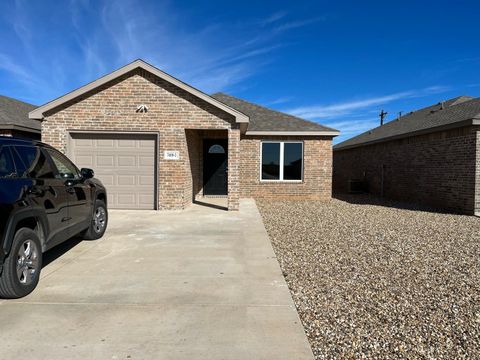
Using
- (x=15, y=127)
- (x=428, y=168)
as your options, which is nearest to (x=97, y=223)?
(x=15, y=127)

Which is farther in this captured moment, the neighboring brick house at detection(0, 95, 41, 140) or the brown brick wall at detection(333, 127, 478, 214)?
the neighboring brick house at detection(0, 95, 41, 140)

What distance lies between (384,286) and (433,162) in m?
10.1

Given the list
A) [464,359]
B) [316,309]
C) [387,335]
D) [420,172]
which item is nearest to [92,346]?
[316,309]

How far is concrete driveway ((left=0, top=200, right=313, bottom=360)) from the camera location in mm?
2820

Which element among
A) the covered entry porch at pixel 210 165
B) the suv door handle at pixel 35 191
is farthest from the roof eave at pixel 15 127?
the suv door handle at pixel 35 191

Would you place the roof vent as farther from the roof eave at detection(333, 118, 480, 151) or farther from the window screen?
the roof eave at detection(333, 118, 480, 151)

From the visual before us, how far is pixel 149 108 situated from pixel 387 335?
889 cm

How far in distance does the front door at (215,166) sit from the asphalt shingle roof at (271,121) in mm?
1518

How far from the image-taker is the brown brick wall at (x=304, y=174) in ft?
46.5

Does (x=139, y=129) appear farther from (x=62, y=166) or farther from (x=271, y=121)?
(x=271, y=121)

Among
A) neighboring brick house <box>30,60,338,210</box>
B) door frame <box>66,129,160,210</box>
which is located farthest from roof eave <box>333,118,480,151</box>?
door frame <box>66,129,160,210</box>

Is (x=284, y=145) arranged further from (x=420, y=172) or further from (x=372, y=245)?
(x=372, y=245)

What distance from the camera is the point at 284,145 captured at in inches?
562

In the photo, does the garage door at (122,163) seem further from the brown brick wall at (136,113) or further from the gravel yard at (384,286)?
the gravel yard at (384,286)
